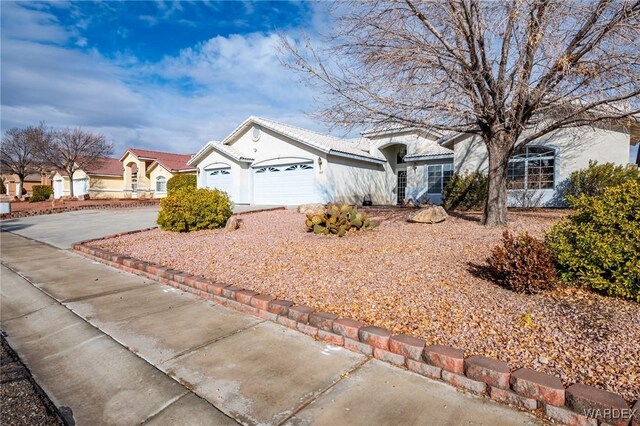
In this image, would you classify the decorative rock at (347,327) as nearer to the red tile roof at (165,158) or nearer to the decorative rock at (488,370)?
the decorative rock at (488,370)

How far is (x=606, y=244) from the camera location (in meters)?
4.03

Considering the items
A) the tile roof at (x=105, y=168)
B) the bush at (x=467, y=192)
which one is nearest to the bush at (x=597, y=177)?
the bush at (x=467, y=192)

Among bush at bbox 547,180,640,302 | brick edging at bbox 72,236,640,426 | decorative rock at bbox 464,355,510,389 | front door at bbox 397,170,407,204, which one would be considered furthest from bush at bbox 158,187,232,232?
front door at bbox 397,170,407,204

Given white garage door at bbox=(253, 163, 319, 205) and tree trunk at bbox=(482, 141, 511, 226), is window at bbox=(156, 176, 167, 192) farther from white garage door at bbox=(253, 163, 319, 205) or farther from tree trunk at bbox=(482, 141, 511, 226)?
tree trunk at bbox=(482, 141, 511, 226)

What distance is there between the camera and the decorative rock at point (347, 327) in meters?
3.49

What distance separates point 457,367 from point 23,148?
48786mm

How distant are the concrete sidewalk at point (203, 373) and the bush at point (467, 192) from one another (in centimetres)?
1301

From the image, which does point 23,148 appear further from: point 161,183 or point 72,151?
point 161,183

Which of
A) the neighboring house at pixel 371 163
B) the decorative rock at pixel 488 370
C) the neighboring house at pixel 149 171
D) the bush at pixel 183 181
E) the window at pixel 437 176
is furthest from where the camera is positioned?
the neighboring house at pixel 149 171

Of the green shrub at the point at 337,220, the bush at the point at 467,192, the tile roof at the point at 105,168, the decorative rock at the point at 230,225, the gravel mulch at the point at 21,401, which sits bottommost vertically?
the gravel mulch at the point at 21,401

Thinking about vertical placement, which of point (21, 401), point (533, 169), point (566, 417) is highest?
point (533, 169)

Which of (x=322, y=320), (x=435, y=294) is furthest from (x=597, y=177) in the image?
(x=322, y=320)

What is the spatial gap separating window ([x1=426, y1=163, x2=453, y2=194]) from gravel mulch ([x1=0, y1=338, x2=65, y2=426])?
17.5m

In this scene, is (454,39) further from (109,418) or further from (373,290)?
(109,418)
